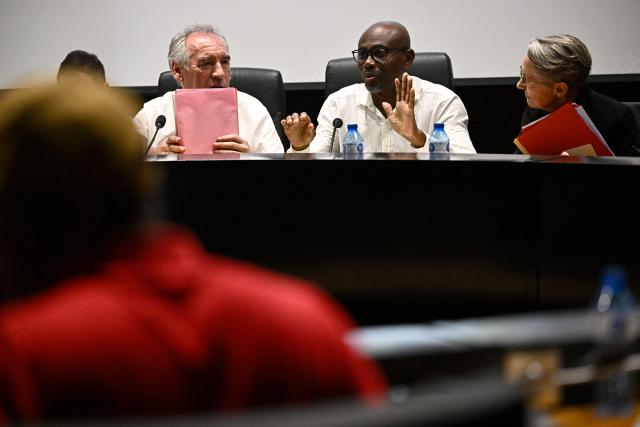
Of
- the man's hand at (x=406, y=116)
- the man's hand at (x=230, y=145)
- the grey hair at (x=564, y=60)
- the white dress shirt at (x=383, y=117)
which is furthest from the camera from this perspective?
the white dress shirt at (x=383, y=117)

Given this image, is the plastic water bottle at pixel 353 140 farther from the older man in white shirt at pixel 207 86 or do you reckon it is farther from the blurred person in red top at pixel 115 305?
the blurred person in red top at pixel 115 305

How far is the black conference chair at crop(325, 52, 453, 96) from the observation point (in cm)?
398

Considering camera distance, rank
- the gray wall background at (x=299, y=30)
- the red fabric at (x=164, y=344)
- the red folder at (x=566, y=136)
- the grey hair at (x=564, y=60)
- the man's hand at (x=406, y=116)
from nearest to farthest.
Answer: the red fabric at (x=164, y=344) < the red folder at (x=566, y=136) < the grey hair at (x=564, y=60) < the man's hand at (x=406, y=116) < the gray wall background at (x=299, y=30)

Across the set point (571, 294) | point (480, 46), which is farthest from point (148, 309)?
point (480, 46)

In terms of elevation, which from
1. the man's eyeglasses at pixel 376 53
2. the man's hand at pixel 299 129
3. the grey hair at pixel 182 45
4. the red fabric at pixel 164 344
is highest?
the grey hair at pixel 182 45

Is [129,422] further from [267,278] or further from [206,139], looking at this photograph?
[206,139]

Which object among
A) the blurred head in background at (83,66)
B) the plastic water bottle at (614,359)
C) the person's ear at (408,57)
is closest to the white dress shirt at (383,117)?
the person's ear at (408,57)

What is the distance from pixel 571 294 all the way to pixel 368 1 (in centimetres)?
273

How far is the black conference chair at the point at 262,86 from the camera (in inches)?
159

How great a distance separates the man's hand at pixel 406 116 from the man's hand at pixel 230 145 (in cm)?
56

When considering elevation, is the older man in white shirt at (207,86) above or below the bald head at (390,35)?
below

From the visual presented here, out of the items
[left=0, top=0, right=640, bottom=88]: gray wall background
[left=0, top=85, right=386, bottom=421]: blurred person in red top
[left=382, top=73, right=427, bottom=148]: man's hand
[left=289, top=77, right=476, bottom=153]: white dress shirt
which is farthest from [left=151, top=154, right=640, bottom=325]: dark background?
[left=0, top=0, right=640, bottom=88]: gray wall background

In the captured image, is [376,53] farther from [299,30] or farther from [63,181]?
[63,181]

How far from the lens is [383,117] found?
12.7 ft
